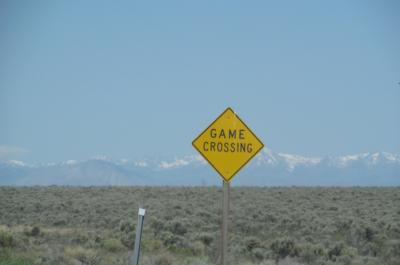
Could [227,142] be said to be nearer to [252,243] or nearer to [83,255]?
[83,255]

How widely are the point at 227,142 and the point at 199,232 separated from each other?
955cm

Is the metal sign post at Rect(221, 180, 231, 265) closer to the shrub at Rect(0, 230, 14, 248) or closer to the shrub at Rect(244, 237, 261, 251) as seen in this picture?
the shrub at Rect(244, 237, 261, 251)

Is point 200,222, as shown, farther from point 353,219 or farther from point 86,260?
point 86,260

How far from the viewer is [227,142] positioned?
1194 cm

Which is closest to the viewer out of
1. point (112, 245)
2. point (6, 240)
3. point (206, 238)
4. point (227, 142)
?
point (227, 142)

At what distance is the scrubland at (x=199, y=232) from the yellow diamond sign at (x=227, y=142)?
3009mm

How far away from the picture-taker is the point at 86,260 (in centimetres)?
1451

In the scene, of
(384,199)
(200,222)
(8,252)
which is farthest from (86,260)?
(384,199)

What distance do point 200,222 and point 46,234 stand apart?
566 cm

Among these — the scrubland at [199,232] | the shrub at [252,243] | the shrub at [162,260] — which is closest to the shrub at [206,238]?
the scrubland at [199,232]

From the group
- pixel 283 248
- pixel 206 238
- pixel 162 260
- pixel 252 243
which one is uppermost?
pixel 206 238

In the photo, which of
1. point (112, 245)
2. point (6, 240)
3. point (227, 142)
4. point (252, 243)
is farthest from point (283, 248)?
point (6, 240)

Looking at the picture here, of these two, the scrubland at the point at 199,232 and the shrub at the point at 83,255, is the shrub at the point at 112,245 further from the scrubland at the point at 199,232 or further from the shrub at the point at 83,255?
the shrub at the point at 83,255

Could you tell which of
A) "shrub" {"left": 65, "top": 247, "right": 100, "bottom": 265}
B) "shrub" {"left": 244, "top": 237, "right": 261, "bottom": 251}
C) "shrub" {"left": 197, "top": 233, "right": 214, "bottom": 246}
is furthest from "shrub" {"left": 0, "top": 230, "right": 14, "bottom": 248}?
"shrub" {"left": 244, "top": 237, "right": 261, "bottom": 251}
